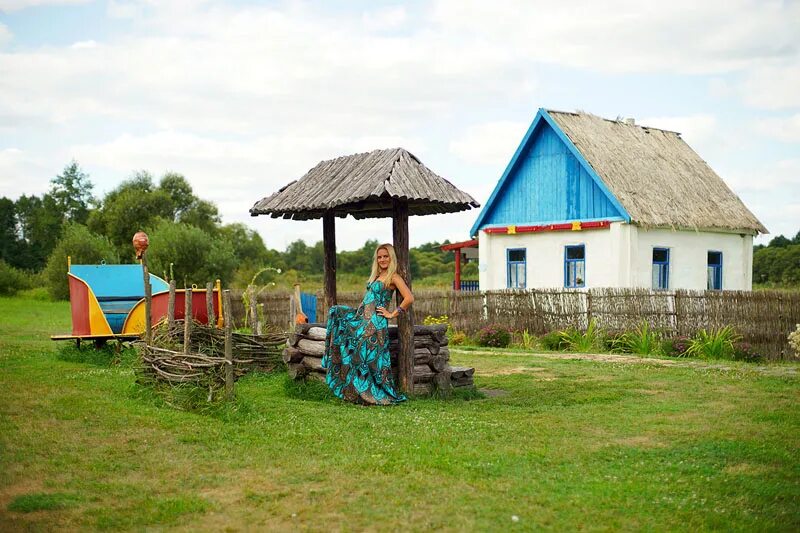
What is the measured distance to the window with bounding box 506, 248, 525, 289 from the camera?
2592 cm

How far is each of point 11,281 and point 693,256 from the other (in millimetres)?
38355

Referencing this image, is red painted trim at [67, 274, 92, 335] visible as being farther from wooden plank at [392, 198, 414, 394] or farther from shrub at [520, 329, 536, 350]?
shrub at [520, 329, 536, 350]

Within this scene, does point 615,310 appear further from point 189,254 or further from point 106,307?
point 189,254

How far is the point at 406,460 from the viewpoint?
7.67 meters

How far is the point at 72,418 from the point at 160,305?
6955 mm

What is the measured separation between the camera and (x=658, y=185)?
81.0 feet

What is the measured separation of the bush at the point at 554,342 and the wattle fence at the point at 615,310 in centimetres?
71

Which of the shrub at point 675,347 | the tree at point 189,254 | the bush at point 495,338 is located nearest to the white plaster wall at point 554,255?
the bush at point 495,338

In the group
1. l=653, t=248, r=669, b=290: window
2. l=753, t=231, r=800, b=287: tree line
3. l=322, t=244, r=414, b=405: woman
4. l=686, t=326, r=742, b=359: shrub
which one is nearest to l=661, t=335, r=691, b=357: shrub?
l=686, t=326, r=742, b=359: shrub

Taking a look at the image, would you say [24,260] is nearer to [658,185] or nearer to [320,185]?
[658,185]

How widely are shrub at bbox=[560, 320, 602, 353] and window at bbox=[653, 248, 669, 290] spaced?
16.3 ft

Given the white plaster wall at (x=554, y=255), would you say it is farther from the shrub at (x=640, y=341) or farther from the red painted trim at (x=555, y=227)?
the shrub at (x=640, y=341)

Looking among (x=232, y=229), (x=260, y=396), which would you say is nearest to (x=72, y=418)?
(x=260, y=396)

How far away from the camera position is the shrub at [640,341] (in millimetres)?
18641
